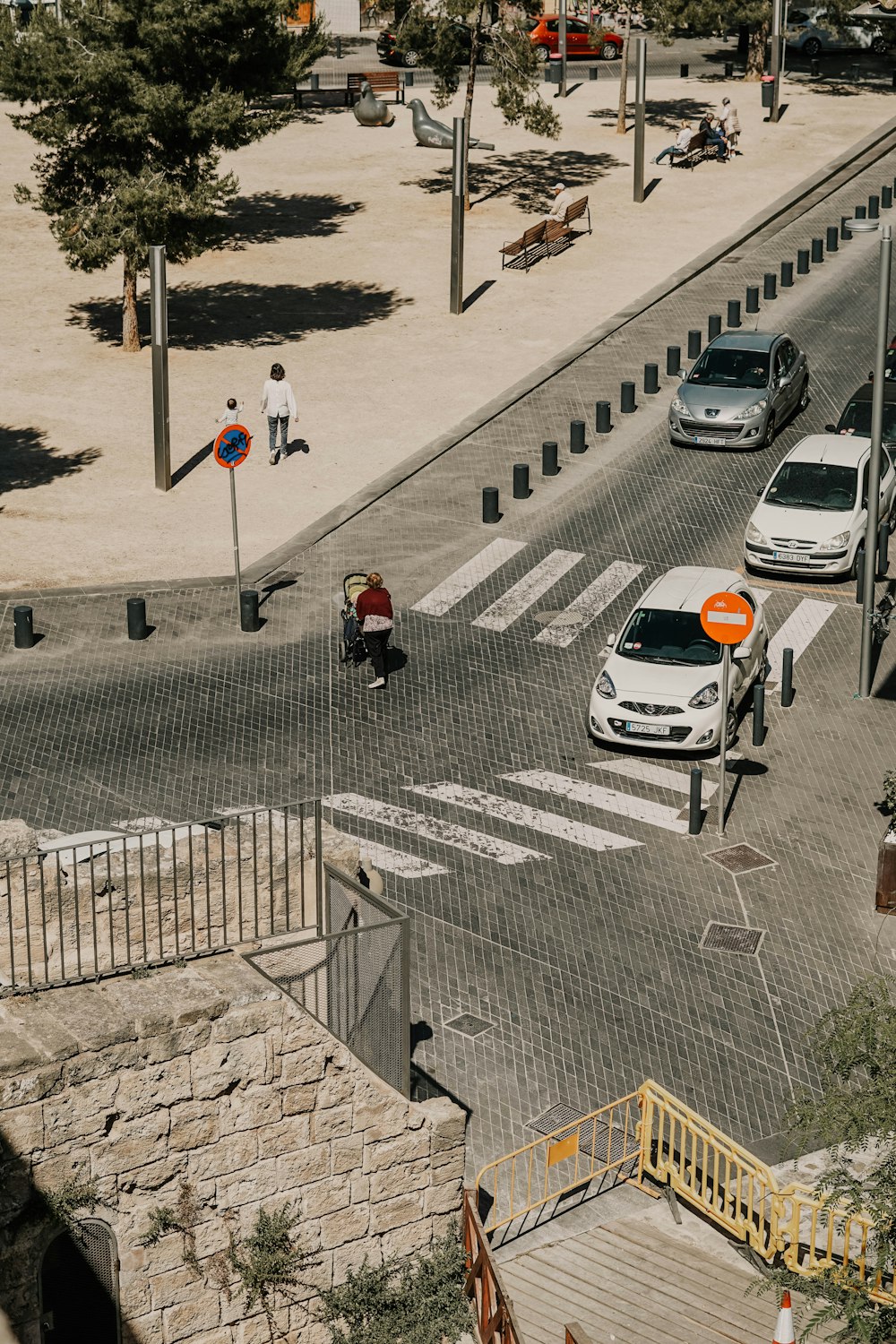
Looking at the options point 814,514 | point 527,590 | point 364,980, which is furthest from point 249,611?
point 364,980

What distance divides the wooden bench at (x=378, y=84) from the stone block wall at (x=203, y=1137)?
42.6 metres

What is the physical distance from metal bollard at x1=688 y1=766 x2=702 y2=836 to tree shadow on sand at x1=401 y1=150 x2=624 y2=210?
83.8 feet

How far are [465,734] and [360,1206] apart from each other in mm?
8864

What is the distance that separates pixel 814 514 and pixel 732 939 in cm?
903

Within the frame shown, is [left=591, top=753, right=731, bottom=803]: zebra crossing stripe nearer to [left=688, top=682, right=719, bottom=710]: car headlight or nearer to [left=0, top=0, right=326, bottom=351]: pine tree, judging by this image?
[left=688, top=682, right=719, bottom=710]: car headlight

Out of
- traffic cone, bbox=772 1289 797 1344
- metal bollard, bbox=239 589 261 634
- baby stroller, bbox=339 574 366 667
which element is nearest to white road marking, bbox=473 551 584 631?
baby stroller, bbox=339 574 366 667

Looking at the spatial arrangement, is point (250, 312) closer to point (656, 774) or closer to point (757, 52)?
point (656, 774)

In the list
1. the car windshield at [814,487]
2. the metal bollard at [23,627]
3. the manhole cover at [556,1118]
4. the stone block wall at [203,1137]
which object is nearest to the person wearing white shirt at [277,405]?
the metal bollard at [23,627]

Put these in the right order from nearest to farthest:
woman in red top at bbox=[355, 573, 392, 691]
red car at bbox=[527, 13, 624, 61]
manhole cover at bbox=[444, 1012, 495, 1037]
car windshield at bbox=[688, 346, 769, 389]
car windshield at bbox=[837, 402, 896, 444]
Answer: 1. manhole cover at bbox=[444, 1012, 495, 1037]
2. woman in red top at bbox=[355, 573, 392, 691]
3. car windshield at bbox=[837, 402, 896, 444]
4. car windshield at bbox=[688, 346, 769, 389]
5. red car at bbox=[527, 13, 624, 61]

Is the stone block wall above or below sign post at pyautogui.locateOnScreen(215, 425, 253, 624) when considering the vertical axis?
below

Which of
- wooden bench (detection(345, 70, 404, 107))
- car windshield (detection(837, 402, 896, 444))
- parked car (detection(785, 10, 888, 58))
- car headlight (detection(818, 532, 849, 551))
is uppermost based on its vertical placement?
parked car (detection(785, 10, 888, 58))

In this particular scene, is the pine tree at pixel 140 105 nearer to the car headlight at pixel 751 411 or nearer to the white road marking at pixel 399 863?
the car headlight at pixel 751 411

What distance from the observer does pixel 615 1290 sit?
42.4 ft

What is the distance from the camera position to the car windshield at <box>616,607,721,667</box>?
2108 centimetres
